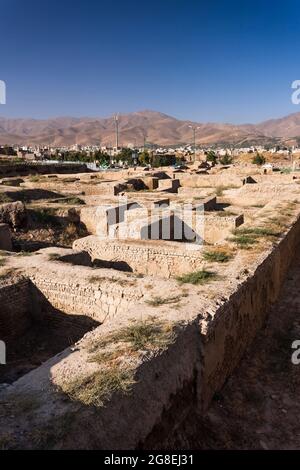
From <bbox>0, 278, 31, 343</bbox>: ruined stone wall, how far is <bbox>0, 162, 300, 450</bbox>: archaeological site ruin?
2 centimetres

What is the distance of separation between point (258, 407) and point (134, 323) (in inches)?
73.0

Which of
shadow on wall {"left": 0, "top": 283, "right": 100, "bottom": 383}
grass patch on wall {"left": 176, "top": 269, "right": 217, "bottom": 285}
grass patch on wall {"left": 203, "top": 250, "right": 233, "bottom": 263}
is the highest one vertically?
grass patch on wall {"left": 203, "top": 250, "right": 233, "bottom": 263}

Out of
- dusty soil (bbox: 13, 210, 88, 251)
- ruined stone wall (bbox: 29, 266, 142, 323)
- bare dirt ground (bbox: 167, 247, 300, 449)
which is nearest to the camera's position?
bare dirt ground (bbox: 167, 247, 300, 449)

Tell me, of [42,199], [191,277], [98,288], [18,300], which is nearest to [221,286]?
[191,277]

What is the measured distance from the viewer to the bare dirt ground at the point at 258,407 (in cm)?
439

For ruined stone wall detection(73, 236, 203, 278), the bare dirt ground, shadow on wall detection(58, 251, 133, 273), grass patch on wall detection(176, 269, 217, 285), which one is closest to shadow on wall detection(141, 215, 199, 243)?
ruined stone wall detection(73, 236, 203, 278)

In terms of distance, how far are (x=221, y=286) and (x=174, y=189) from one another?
15.0 meters

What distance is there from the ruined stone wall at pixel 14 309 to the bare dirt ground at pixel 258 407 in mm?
3242

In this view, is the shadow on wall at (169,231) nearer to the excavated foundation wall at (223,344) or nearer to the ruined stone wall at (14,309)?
the excavated foundation wall at (223,344)

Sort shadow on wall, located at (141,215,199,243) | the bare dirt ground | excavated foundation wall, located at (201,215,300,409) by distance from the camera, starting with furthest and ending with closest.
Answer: shadow on wall, located at (141,215,199,243), excavated foundation wall, located at (201,215,300,409), the bare dirt ground

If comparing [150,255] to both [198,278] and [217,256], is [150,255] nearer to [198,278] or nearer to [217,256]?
[217,256]

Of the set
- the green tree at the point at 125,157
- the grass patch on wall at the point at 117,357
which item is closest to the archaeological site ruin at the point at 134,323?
the grass patch on wall at the point at 117,357

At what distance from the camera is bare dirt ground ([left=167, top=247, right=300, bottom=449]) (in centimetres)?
439

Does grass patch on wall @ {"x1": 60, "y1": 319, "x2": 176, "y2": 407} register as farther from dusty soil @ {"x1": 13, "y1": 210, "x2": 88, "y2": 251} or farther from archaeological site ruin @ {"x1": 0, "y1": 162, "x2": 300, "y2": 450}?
dusty soil @ {"x1": 13, "y1": 210, "x2": 88, "y2": 251}
